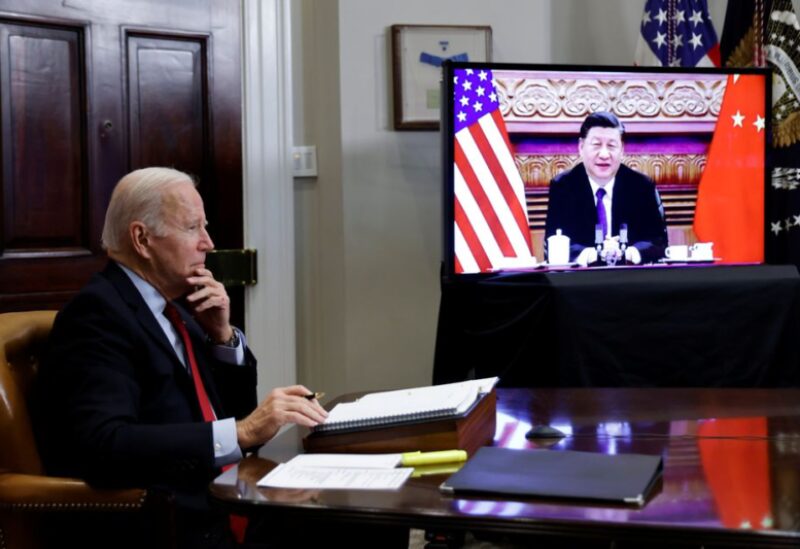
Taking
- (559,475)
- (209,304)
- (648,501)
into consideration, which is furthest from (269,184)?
(648,501)

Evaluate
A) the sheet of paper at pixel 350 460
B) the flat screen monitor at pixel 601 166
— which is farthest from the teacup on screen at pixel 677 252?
the sheet of paper at pixel 350 460

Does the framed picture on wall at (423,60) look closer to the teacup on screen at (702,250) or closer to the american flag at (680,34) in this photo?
the american flag at (680,34)

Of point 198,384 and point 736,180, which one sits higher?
point 736,180

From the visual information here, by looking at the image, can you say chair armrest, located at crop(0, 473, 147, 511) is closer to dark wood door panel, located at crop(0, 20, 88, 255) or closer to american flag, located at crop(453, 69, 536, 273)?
dark wood door panel, located at crop(0, 20, 88, 255)

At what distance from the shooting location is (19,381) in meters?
1.95

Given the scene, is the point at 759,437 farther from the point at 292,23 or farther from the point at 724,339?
the point at 292,23

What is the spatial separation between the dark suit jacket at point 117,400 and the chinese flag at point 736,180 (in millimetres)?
2318

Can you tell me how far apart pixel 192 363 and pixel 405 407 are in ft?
1.61

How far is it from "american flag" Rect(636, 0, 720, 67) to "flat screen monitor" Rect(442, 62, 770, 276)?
34 cm

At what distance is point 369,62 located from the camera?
404 centimetres

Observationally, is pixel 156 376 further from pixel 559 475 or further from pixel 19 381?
pixel 559 475

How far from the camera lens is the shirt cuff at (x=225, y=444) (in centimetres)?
175

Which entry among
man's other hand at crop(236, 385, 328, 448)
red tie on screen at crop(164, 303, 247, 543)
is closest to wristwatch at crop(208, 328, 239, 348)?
red tie on screen at crop(164, 303, 247, 543)

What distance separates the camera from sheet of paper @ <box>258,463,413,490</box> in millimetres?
1479
